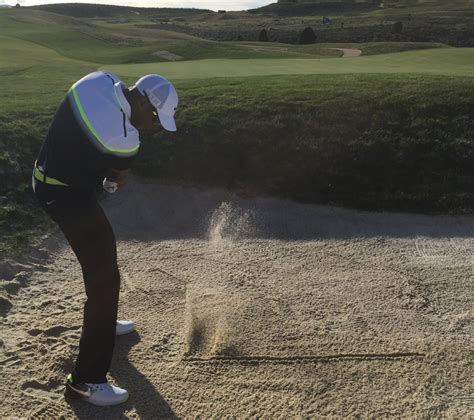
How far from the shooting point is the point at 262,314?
17.5ft

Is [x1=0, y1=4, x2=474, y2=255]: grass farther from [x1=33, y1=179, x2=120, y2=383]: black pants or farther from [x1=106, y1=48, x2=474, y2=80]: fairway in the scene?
[x1=106, y1=48, x2=474, y2=80]: fairway

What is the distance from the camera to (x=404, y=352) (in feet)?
15.5

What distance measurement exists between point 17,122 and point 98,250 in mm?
6236

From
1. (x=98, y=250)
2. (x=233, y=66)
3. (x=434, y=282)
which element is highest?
(x=233, y=66)

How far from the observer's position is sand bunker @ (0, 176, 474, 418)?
4254 mm

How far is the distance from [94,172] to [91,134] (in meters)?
0.31

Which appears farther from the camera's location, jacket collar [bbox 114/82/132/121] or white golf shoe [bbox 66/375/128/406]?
white golf shoe [bbox 66/375/128/406]

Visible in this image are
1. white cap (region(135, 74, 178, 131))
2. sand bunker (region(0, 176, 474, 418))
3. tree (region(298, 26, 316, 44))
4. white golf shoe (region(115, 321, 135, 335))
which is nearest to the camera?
white cap (region(135, 74, 178, 131))

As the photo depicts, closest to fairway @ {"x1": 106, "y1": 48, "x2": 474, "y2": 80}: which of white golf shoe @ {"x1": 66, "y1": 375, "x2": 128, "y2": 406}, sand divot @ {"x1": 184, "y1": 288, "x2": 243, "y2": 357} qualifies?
sand divot @ {"x1": 184, "y1": 288, "x2": 243, "y2": 357}

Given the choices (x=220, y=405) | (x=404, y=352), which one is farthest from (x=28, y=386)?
(x=404, y=352)

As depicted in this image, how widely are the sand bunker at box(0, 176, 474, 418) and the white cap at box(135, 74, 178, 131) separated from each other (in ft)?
7.52

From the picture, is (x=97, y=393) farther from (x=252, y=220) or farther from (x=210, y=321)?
(x=252, y=220)

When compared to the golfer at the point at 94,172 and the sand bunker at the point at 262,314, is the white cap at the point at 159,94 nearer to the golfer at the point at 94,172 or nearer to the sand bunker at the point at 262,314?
the golfer at the point at 94,172

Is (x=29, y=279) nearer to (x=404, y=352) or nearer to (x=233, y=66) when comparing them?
(x=404, y=352)
